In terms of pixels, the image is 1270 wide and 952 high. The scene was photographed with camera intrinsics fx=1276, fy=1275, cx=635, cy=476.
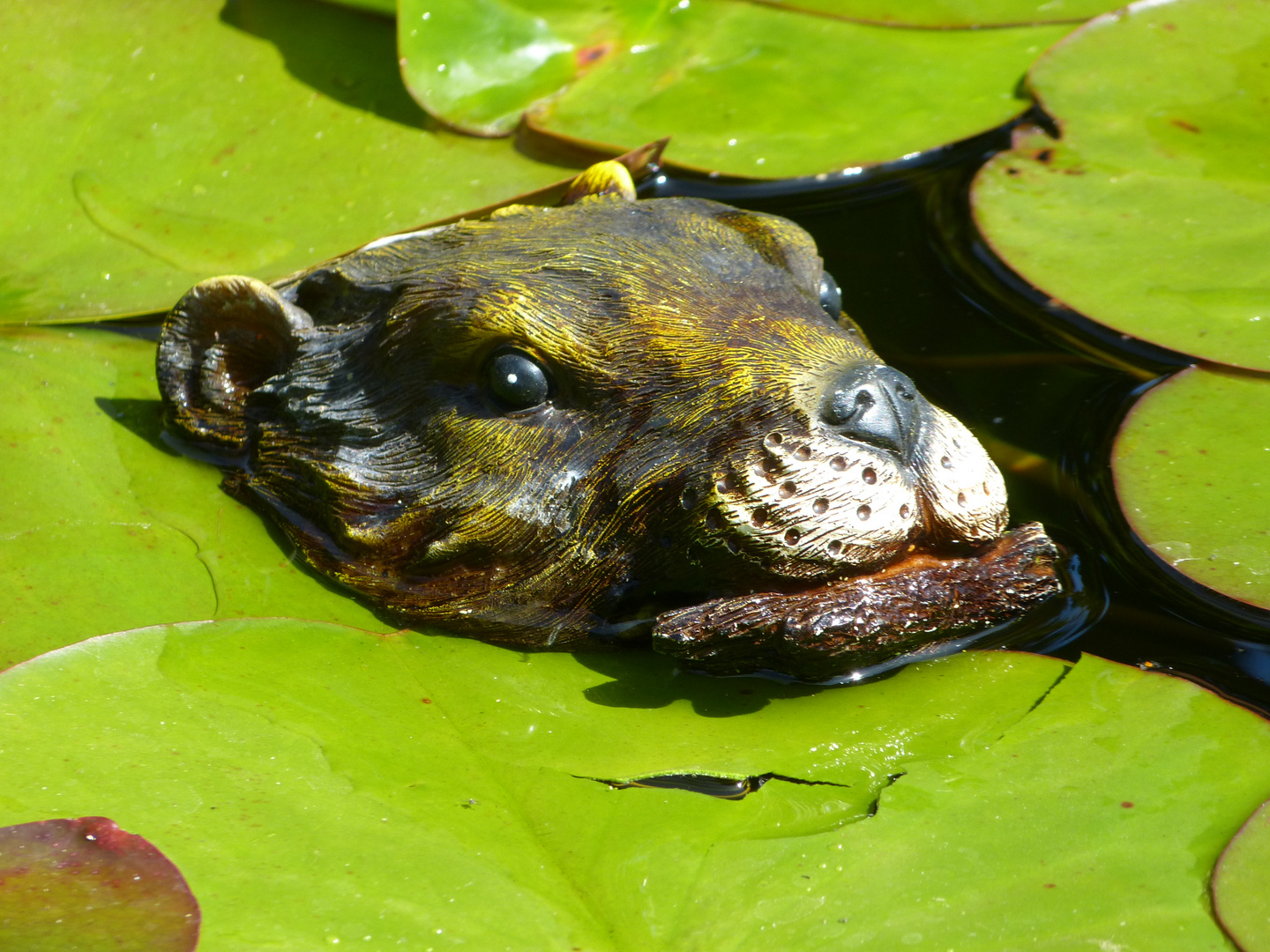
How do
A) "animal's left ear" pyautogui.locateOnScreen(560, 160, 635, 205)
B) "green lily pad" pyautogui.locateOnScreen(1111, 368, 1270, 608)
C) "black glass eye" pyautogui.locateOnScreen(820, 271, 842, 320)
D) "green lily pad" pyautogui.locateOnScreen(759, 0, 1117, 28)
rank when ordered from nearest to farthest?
1. "green lily pad" pyautogui.locateOnScreen(1111, 368, 1270, 608)
2. "black glass eye" pyautogui.locateOnScreen(820, 271, 842, 320)
3. "animal's left ear" pyautogui.locateOnScreen(560, 160, 635, 205)
4. "green lily pad" pyautogui.locateOnScreen(759, 0, 1117, 28)

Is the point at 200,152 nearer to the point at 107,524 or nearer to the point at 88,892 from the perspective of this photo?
the point at 107,524

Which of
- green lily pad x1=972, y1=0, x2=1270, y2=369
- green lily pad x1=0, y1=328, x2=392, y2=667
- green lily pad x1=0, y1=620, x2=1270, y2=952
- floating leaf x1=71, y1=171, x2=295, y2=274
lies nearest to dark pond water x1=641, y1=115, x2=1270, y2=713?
green lily pad x1=972, y1=0, x2=1270, y2=369

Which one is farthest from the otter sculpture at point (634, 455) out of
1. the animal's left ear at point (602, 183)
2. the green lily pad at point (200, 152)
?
the green lily pad at point (200, 152)

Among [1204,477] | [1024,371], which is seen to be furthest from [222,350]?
[1204,477]

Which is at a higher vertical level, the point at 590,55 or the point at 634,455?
the point at 590,55

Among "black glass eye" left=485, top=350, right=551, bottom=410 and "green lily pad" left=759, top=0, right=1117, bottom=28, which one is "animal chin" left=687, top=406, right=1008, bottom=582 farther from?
"green lily pad" left=759, top=0, right=1117, bottom=28

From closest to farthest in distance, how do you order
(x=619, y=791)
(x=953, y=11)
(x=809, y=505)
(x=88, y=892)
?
(x=88, y=892), (x=619, y=791), (x=809, y=505), (x=953, y=11)
